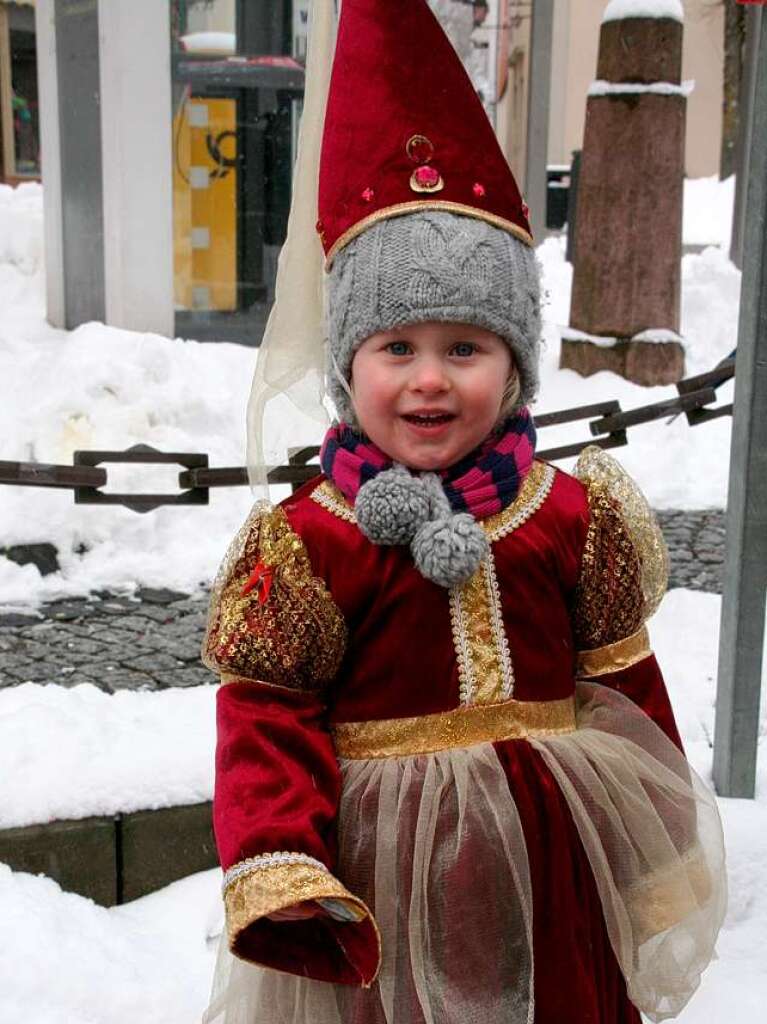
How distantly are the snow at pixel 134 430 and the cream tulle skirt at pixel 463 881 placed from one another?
335cm

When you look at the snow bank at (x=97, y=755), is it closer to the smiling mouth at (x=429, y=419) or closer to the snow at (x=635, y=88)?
the smiling mouth at (x=429, y=419)

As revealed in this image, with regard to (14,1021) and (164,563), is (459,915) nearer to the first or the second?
(14,1021)

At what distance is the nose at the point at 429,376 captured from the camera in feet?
6.22

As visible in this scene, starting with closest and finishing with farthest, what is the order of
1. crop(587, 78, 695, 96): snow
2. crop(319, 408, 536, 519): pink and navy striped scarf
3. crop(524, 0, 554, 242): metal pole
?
crop(319, 408, 536, 519): pink and navy striped scarf, crop(587, 78, 695, 96): snow, crop(524, 0, 554, 242): metal pole

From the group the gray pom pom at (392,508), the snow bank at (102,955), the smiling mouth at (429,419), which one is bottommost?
the snow bank at (102,955)

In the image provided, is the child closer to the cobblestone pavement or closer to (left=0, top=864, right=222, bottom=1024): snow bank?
(left=0, top=864, right=222, bottom=1024): snow bank

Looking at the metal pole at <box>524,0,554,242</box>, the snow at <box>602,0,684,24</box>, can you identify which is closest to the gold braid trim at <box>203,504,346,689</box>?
the snow at <box>602,0,684,24</box>

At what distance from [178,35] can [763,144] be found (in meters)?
5.51

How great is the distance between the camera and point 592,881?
2.01 meters

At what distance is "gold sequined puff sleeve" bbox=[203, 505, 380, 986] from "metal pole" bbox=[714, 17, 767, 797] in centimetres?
166

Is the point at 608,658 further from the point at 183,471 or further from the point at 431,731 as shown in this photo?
the point at 183,471

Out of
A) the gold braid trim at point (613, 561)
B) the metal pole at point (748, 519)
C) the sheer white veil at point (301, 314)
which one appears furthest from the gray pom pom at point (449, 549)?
the metal pole at point (748, 519)

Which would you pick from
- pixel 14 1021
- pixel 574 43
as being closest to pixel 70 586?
pixel 14 1021

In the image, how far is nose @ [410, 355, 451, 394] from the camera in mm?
1896
